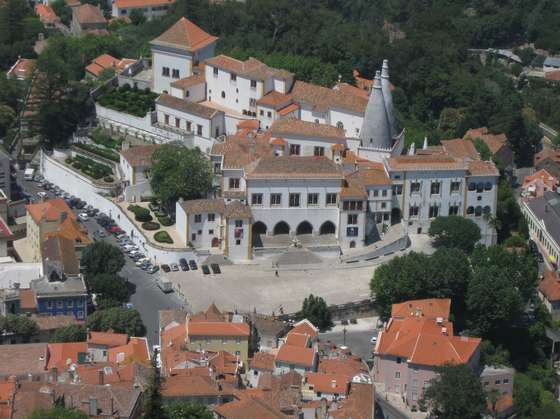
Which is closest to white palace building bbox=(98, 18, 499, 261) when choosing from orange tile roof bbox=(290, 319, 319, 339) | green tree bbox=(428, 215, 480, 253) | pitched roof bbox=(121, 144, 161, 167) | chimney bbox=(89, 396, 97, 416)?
green tree bbox=(428, 215, 480, 253)

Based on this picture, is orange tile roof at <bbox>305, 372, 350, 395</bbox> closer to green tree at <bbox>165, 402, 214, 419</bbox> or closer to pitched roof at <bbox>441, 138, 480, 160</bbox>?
green tree at <bbox>165, 402, 214, 419</bbox>

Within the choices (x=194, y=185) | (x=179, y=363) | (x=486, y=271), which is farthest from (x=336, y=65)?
(x=179, y=363)

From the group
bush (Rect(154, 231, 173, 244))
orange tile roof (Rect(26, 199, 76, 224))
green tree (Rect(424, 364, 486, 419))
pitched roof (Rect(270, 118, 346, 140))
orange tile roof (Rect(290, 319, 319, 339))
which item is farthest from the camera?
pitched roof (Rect(270, 118, 346, 140))

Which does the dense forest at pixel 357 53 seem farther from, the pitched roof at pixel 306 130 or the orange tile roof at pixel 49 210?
the orange tile roof at pixel 49 210

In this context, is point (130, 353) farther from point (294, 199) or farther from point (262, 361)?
point (294, 199)

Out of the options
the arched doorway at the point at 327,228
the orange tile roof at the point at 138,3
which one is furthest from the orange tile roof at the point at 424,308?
the orange tile roof at the point at 138,3
